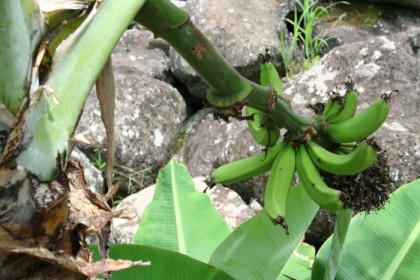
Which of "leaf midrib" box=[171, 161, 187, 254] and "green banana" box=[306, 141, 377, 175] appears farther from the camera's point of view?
"leaf midrib" box=[171, 161, 187, 254]

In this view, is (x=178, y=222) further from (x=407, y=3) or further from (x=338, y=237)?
(x=407, y=3)

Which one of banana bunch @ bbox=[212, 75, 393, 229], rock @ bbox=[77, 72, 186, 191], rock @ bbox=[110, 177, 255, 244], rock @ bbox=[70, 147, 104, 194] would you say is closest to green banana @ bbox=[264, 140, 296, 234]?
banana bunch @ bbox=[212, 75, 393, 229]

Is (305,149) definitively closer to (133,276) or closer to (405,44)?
(133,276)

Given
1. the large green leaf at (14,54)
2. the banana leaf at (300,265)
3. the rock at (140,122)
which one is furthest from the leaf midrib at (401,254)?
the rock at (140,122)

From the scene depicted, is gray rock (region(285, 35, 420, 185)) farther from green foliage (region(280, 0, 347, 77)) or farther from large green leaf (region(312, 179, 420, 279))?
large green leaf (region(312, 179, 420, 279))

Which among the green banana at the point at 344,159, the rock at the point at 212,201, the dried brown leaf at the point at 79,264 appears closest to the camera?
the dried brown leaf at the point at 79,264

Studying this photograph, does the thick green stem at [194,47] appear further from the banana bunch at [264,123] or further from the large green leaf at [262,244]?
the large green leaf at [262,244]

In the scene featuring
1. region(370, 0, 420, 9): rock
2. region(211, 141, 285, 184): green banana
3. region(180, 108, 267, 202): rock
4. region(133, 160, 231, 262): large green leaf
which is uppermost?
region(211, 141, 285, 184): green banana
